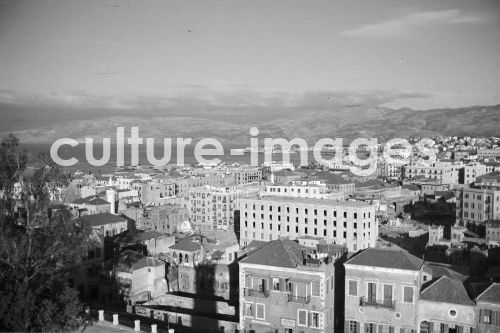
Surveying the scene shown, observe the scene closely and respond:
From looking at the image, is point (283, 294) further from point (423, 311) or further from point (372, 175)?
point (372, 175)

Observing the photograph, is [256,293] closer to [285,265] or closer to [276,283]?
[276,283]

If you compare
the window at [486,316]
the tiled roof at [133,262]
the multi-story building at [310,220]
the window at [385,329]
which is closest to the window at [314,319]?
the window at [385,329]

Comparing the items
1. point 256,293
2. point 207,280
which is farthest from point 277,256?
point 207,280

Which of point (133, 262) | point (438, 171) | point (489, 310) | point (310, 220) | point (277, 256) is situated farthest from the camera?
point (438, 171)

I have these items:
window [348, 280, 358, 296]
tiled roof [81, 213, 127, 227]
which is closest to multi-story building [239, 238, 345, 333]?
window [348, 280, 358, 296]

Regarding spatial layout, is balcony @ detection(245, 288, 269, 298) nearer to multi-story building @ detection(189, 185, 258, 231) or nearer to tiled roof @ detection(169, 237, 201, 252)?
tiled roof @ detection(169, 237, 201, 252)

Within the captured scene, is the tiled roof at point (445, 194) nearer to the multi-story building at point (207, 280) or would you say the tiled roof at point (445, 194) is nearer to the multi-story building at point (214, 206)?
the multi-story building at point (214, 206)
